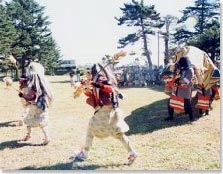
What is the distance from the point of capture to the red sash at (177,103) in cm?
687

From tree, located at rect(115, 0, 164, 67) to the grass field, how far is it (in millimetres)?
1329

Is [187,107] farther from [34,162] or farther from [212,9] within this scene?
[34,162]

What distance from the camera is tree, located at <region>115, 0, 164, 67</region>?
634 cm

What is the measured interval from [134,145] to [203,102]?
2.05 m

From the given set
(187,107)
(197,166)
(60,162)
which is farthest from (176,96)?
(60,162)

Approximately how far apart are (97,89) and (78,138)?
5.85ft

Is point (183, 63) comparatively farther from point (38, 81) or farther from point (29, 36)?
point (29, 36)

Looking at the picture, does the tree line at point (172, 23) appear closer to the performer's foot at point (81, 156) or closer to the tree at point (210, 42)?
the tree at point (210, 42)

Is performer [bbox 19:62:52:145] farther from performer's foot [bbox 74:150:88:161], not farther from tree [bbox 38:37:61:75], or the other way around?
tree [bbox 38:37:61:75]

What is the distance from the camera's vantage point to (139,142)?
5.93 m

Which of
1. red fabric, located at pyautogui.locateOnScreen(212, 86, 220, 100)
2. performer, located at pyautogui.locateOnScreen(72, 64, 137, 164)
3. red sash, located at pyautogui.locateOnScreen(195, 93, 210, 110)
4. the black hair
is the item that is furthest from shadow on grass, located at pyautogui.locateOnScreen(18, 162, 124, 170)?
red fabric, located at pyautogui.locateOnScreen(212, 86, 220, 100)

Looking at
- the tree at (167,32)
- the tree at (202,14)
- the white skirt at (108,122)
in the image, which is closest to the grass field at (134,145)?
the white skirt at (108,122)

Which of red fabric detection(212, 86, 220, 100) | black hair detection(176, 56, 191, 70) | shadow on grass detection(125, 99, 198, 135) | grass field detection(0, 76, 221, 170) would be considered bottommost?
grass field detection(0, 76, 221, 170)

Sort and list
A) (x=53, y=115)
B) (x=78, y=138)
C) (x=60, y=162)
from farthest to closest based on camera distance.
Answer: (x=53, y=115) < (x=78, y=138) < (x=60, y=162)
